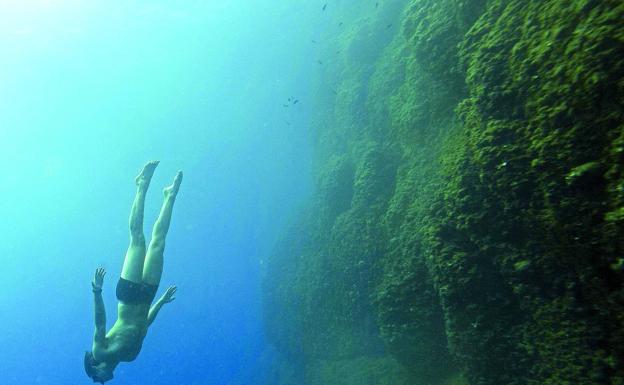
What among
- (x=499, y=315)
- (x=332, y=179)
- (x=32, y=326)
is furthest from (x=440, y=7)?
(x=32, y=326)

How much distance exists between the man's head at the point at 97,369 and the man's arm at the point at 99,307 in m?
0.36

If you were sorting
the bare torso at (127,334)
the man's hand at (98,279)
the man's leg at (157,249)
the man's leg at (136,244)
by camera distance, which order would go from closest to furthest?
the man's hand at (98,279)
the bare torso at (127,334)
the man's leg at (136,244)
the man's leg at (157,249)

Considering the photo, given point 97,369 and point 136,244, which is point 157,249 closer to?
point 136,244

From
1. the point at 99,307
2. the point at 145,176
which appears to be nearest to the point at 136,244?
the point at 99,307

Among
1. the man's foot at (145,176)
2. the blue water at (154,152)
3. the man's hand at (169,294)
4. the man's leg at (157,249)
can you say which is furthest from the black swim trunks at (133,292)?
the blue water at (154,152)

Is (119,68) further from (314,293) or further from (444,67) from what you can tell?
(444,67)

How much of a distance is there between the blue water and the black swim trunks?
1213 inches

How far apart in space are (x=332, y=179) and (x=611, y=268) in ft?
41.8

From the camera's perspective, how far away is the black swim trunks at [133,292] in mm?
6977

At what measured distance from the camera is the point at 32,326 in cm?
13938

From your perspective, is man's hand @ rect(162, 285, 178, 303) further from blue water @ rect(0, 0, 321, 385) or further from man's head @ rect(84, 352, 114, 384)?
blue water @ rect(0, 0, 321, 385)

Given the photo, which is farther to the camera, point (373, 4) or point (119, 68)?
point (119, 68)

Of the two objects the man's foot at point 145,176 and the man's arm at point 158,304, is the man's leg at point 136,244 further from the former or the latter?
the man's arm at point 158,304

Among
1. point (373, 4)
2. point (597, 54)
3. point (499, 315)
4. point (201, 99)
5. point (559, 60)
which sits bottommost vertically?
point (499, 315)
